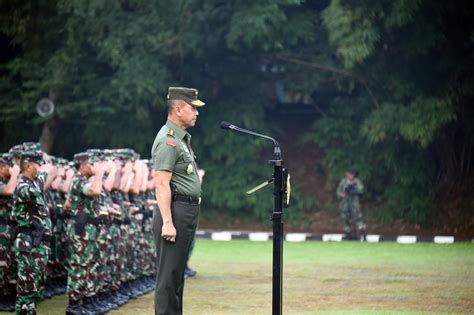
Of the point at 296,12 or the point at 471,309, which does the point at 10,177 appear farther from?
the point at 296,12

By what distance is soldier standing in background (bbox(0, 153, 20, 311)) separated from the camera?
41.2 feet

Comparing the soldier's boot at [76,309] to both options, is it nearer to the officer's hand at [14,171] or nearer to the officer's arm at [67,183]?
the officer's hand at [14,171]

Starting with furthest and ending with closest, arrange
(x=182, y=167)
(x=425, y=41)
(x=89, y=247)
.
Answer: (x=425, y=41) < (x=89, y=247) < (x=182, y=167)

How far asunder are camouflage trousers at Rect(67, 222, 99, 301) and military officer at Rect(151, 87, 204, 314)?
333cm

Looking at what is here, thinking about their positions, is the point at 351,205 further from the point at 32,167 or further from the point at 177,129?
the point at 177,129

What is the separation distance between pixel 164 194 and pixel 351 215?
18711 mm

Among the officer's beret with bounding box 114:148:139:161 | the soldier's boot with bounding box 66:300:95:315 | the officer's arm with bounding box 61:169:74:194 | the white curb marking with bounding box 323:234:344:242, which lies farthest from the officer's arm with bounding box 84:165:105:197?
the white curb marking with bounding box 323:234:344:242

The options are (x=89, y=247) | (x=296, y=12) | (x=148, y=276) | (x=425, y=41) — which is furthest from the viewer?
(x=296, y=12)

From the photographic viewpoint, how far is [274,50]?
103 ft

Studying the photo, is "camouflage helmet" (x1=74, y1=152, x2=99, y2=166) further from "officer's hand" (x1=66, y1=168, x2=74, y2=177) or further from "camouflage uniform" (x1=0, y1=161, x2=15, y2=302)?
"officer's hand" (x1=66, y1=168, x2=74, y2=177)

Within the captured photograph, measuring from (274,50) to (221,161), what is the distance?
11.9 ft

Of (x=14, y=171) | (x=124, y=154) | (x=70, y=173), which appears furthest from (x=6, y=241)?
(x=124, y=154)

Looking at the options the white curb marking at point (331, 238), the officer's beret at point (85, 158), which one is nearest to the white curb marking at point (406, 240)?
the white curb marking at point (331, 238)

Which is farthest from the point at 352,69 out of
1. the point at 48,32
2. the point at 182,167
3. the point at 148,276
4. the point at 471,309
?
the point at 182,167
